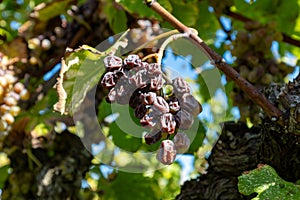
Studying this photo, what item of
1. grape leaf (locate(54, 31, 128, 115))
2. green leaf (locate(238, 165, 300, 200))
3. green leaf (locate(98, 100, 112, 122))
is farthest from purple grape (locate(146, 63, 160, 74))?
green leaf (locate(98, 100, 112, 122))

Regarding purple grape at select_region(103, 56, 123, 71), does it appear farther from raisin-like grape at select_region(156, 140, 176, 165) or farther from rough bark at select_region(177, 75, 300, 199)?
rough bark at select_region(177, 75, 300, 199)

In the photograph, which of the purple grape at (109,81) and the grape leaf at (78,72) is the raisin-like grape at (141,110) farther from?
the grape leaf at (78,72)

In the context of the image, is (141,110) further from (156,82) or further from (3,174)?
(3,174)

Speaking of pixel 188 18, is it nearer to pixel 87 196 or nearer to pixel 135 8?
pixel 135 8

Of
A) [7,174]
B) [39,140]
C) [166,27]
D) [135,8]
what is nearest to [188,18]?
[166,27]

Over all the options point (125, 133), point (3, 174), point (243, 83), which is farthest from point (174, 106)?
point (3, 174)

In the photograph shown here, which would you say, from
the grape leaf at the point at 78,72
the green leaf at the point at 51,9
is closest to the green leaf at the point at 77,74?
the grape leaf at the point at 78,72
